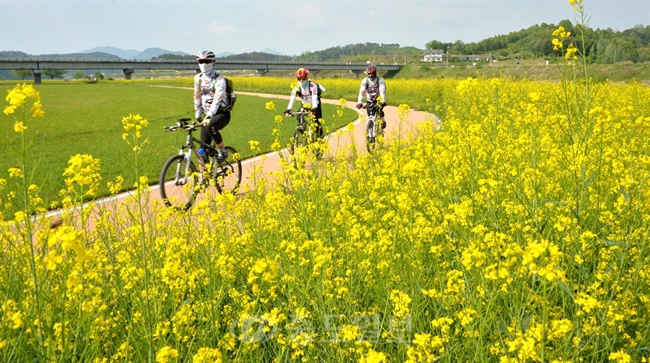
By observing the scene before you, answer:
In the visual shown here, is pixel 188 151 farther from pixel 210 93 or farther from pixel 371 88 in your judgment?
pixel 371 88

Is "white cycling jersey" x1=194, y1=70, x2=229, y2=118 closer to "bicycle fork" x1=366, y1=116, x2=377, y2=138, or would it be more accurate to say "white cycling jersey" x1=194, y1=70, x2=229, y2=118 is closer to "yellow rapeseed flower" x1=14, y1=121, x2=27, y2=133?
"bicycle fork" x1=366, y1=116, x2=377, y2=138

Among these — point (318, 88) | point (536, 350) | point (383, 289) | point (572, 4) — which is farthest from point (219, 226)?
point (318, 88)

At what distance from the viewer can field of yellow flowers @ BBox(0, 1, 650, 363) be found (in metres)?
2.21

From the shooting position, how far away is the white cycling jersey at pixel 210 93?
271 inches

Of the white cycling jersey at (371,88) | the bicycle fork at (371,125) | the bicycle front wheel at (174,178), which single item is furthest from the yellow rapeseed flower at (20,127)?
the white cycling jersey at (371,88)

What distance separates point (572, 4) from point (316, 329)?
2777 mm

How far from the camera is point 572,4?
11.4 ft

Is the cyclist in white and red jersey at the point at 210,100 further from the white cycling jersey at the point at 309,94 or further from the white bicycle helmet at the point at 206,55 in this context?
the white cycling jersey at the point at 309,94

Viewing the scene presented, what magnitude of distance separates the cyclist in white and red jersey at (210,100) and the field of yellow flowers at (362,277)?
2.63 meters

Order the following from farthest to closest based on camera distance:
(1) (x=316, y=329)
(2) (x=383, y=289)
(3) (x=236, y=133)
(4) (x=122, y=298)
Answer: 1. (3) (x=236, y=133)
2. (4) (x=122, y=298)
3. (2) (x=383, y=289)
4. (1) (x=316, y=329)

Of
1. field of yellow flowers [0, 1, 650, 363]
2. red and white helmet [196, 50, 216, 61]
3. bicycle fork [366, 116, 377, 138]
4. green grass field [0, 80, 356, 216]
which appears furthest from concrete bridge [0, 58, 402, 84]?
field of yellow flowers [0, 1, 650, 363]

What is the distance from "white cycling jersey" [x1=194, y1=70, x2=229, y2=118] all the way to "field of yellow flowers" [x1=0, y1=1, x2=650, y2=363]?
2.67m

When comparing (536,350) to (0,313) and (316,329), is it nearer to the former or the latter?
(316,329)

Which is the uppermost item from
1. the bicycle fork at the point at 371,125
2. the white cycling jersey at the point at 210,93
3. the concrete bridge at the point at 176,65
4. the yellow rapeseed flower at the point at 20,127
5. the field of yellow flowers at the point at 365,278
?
the concrete bridge at the point at 176,65
